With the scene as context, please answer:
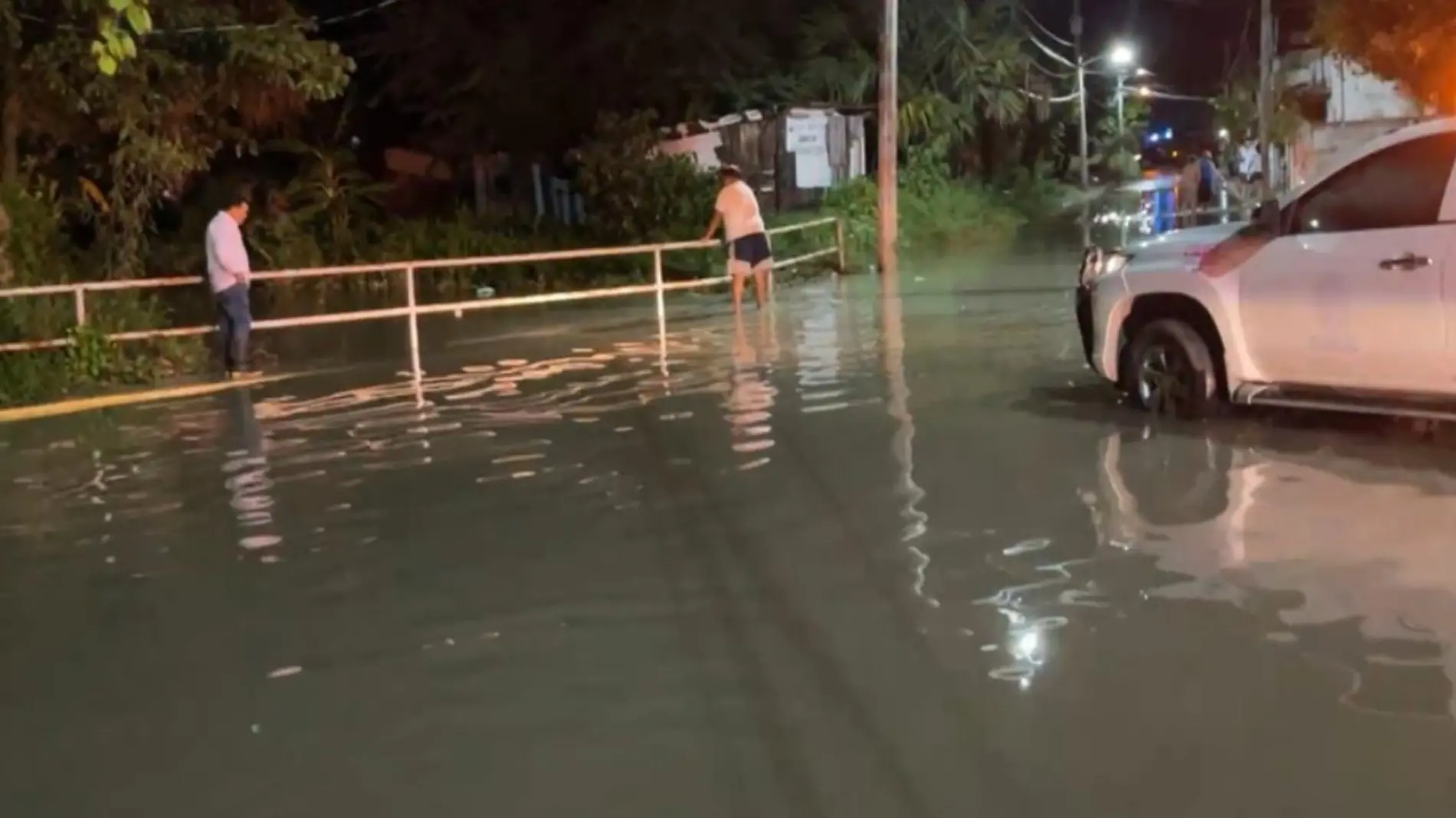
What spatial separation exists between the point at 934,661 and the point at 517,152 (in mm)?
31330

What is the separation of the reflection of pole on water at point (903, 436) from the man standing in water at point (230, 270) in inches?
230

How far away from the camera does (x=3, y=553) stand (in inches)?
345

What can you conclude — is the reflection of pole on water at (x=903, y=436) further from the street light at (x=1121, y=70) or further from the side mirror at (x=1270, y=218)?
the street light at (x=1121, y=70)

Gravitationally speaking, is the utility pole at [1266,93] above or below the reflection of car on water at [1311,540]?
above

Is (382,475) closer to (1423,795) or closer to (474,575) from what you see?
(474,575)

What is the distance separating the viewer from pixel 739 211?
2025 cm

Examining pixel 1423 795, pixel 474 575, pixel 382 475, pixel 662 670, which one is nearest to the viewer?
pixel 1423 795

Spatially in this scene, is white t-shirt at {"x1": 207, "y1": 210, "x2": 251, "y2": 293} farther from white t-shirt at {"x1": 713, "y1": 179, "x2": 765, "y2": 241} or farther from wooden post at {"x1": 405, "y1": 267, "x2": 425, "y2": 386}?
white t-shirt at {"x1": 713, "y1": 179, "x2": 765, "y2": 241}

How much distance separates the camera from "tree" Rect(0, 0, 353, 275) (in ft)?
59.6

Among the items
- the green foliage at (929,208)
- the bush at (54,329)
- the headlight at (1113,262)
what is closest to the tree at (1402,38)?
→ the headlight at (1113,262)

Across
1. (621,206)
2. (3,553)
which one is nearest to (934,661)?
(3,553)

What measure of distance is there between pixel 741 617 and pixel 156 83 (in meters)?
15.6

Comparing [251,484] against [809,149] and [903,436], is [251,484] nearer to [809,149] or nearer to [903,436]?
[903,436]

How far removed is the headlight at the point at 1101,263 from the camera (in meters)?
11.3
